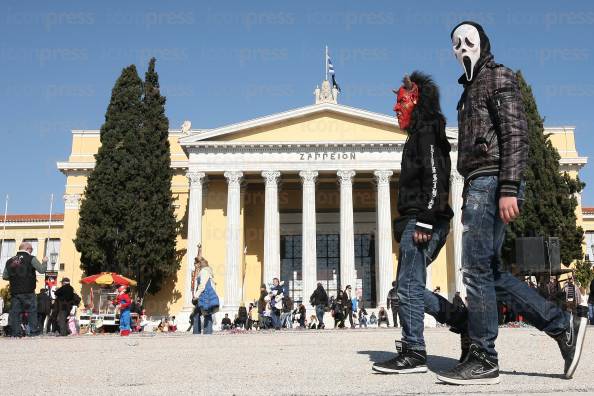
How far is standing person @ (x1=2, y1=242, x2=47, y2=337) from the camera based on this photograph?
42.0 ft

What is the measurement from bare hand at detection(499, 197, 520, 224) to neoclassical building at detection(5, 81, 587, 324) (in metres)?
27.3

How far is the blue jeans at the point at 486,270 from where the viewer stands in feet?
14.1

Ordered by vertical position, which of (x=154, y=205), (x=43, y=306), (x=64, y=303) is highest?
(x=154, y=205)

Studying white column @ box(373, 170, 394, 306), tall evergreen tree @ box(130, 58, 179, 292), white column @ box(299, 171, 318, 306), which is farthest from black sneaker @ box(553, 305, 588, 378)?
tall evergreen tree @ box(130, 58, 179, 292)

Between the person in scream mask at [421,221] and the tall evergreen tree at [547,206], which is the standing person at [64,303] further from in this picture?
the tall evergreen tree at [547,206]

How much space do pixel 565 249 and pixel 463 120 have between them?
1106 inches

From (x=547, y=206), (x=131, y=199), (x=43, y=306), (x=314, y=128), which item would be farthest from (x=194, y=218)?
(x=547, y=206)

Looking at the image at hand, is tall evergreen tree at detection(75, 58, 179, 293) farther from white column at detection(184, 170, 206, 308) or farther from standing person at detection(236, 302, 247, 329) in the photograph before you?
standing person at detection(236, 302, 247, 329)

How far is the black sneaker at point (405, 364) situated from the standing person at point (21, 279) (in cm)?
1015

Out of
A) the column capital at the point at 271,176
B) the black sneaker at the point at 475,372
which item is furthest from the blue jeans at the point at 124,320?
the column capital at the point at 271,176

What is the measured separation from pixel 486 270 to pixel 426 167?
3.37 ft

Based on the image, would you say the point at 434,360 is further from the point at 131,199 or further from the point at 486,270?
the point at 131,199

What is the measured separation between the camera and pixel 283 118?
111 feet

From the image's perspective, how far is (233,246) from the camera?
3278 cm
